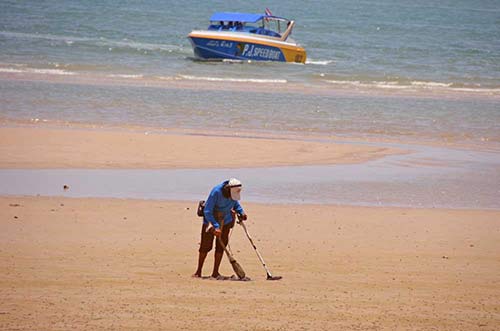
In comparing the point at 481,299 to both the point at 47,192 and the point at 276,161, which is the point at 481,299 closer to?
the point at 47,192

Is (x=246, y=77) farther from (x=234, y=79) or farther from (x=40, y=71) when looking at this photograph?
(x=40, y=71)

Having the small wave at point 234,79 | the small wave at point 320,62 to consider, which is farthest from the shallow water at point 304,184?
the small wave at point 320,62

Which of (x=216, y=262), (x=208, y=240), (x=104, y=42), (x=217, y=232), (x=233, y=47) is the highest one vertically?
(x=217, y=232)

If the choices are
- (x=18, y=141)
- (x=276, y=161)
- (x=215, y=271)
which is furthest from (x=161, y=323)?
(x=18, y=141)

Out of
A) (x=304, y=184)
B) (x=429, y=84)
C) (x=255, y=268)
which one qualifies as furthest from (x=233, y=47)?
(x=255, y=268)

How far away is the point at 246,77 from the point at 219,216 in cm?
2417

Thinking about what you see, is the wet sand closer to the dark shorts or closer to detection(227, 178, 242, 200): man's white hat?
the dark shorts

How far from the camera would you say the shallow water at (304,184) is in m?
13.6

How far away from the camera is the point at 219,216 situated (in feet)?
31.2

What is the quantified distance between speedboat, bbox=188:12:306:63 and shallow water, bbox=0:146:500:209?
2050cm

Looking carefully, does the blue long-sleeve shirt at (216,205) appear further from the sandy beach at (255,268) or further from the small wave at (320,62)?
the small wave at (320,62)

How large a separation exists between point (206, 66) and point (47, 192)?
74.9ft

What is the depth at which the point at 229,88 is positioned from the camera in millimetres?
29438

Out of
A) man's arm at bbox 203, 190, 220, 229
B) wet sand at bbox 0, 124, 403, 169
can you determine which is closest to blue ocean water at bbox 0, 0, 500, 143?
wet sand at bbox 0, 124, 403, 169
